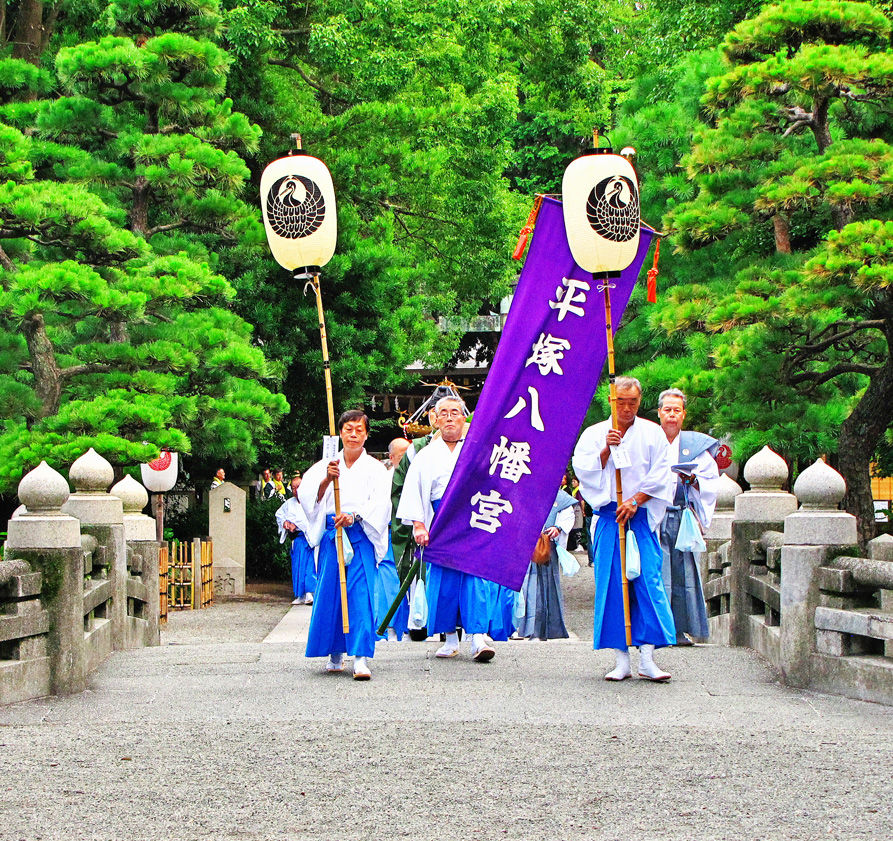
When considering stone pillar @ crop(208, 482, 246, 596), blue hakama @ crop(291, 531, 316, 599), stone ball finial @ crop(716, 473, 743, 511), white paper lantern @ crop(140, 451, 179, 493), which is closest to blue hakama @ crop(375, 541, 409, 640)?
stone ball finial @ crop(716, 473, 743, 511)

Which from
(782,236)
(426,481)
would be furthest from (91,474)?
(782,236)

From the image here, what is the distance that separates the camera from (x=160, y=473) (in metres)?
16.6

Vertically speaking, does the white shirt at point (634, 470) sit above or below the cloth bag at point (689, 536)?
above

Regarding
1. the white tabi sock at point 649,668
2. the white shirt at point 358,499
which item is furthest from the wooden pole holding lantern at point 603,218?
the white shirt at point 358,499

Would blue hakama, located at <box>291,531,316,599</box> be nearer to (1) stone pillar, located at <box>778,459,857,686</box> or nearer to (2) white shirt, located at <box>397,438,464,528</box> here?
(2) white shirt, located at <box>397,438,464,528</box>

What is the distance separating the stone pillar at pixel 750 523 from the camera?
32.4ft

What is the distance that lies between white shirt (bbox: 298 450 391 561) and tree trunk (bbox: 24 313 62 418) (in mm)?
6166

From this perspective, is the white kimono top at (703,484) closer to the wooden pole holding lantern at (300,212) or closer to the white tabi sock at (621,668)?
the white tabi sock at (621,668)

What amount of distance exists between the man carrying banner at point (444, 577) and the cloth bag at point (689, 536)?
1.60m

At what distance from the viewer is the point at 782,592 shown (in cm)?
781

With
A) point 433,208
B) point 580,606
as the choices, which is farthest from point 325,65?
point 580,606

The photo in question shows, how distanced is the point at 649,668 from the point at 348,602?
188cm

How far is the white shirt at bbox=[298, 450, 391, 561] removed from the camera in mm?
8273

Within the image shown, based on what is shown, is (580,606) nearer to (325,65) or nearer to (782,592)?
(325,65)
